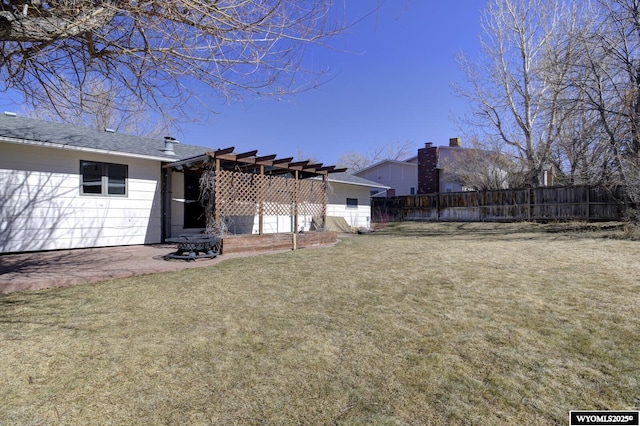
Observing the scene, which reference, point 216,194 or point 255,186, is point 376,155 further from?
point 216,194

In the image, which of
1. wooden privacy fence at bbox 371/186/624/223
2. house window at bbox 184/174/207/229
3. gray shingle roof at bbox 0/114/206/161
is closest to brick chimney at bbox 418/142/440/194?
wooden privacy fence at bbox 371/186/624/223

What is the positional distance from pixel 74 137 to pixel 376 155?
38.1m

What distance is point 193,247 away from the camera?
6906 mm

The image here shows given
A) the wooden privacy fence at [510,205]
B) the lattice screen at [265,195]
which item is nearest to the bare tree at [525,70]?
the wooden privacy fence at [510,205]

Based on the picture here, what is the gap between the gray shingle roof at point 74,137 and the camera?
742cm

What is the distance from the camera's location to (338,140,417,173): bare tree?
41.8 metres

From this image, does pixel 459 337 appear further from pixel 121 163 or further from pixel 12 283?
pixel 121 163

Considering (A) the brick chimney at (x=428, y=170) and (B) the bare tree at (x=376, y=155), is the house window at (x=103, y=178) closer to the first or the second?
(A) the brick chimney at (x=428, y=170)

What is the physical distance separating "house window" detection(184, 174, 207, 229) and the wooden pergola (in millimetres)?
502

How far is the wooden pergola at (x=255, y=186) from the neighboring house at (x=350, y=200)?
4.14m

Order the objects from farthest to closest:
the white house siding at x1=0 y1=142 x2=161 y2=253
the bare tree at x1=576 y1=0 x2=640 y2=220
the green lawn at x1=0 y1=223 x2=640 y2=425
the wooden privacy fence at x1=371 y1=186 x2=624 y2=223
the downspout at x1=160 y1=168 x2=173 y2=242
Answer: the wooden privacy fence at x1=371 y1=186 x2=624 y2=223
the bare tree at x1=576 y1=0 x2=640 y2=220
the downspout at x1=160 y1=168 x2=173 y2=242
the white house siding at x1=0 y1=142 x2=161 y2=253
the green lawn at x1=0 y1=223 x2=640 y2=425

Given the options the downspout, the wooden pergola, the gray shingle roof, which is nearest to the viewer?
the gray shingle roof

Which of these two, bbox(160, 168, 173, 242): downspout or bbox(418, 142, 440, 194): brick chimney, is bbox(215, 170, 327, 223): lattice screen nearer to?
bbox(160, 168, 173, 242): downspout

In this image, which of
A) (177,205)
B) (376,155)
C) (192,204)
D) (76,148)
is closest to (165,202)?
(177,205)
